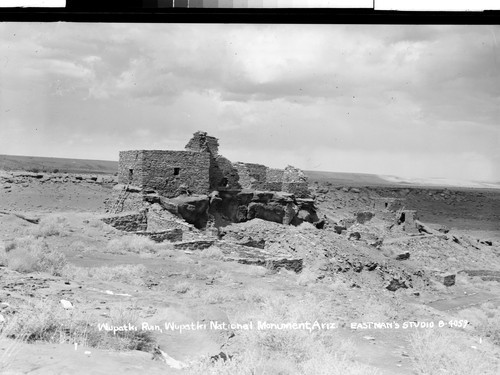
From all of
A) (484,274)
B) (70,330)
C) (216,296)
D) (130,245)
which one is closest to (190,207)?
(130,245)

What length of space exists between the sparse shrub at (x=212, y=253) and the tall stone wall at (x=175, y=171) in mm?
2902

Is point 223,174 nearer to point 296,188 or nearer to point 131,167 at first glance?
point 296,188

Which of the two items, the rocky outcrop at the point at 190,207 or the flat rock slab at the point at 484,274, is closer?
the rocky outcrop at the point at 190,207

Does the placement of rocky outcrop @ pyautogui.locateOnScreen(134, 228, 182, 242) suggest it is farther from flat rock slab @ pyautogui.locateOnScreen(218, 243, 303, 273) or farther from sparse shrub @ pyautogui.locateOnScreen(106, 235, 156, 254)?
flat rock slab @ pyautogui.locateOnScreen(218, 243, 303, 273)

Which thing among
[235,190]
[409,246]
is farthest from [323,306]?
[409,246]

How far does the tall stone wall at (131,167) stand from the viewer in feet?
44.3

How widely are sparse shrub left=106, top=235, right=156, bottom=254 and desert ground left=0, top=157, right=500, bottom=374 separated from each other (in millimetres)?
35

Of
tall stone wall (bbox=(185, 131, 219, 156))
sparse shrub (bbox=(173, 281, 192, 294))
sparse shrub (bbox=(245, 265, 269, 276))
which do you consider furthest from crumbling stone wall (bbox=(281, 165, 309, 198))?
sparse shrub (bbox=(173, 281, 192, 294))

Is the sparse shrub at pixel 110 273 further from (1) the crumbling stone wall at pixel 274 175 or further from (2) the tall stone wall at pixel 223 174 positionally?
(1) the crumbling stone wall at pixel 274 175

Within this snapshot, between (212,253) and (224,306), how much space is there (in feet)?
14.7

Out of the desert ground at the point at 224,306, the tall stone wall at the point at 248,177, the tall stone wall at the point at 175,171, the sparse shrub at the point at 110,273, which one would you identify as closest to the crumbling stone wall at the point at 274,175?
the tall stone wall at the point at 248,177

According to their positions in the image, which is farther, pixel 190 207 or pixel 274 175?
pixel 274 175

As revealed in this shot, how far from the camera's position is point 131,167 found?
1377 centimetres

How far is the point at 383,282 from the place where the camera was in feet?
44.0
